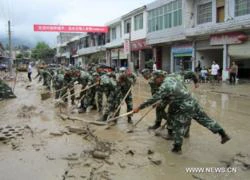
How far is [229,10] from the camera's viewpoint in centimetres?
2011

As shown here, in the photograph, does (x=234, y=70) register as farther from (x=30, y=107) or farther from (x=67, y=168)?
(x=67, y=168)

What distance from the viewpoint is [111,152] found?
576 centimetres

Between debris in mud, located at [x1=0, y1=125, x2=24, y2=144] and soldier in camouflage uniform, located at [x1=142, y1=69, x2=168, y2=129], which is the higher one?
soldier in camouflage uniform, located at [x1=142, y1=69, x2=168, y2=129]

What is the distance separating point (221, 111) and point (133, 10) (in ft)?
78.1

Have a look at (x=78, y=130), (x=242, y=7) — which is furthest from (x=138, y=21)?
(x=78, y=130)

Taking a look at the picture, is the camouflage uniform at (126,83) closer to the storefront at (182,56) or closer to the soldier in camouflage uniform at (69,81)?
the soldier in camouflage uniform at (69,81)

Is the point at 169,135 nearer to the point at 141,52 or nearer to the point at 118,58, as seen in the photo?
the point at 141,52

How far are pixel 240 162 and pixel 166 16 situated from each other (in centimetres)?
2241

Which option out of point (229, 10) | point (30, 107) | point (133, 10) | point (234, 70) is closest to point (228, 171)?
point (30, 107)

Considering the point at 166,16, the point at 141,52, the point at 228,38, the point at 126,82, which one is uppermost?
the point at 166,16

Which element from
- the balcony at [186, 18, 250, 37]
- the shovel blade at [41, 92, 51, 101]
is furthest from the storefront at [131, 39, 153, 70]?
the shovel blade at [41, 92, 51, 101]

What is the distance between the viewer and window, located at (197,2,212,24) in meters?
22.3

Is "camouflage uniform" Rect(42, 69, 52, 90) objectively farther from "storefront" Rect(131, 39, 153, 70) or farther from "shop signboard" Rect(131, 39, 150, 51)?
"storefront" Rect(131, 39, 153, 70)

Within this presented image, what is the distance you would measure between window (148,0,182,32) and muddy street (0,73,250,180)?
17126 mm
